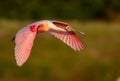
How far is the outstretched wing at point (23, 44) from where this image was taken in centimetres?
101

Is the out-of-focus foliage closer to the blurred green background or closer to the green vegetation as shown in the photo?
the blurred green background

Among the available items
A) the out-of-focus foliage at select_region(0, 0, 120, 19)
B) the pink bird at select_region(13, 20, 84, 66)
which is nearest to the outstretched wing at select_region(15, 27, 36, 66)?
the pink bird at select_region(13, 20, 84, 66)

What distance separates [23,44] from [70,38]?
0.59 ft

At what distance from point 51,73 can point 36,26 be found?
7.26 metres

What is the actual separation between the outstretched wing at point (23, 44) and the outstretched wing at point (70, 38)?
11 cm

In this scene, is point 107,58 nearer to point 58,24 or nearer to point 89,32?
point 89,32

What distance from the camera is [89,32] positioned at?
35.4 feet

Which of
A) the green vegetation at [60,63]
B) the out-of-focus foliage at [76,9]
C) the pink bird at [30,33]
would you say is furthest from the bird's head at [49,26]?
the out-of-focus foliage at [76,9]

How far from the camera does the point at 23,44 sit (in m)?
1.02

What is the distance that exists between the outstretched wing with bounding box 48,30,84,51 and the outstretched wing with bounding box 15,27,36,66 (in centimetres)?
11

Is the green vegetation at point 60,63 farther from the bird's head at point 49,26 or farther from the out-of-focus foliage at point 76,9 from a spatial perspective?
the out-of-focus foliage at point 76,9

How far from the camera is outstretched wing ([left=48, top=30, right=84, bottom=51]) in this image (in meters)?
1.14

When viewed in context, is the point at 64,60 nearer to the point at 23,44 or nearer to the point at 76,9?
the point at 23,44

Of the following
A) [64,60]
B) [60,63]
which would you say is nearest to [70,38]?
[60,63]
